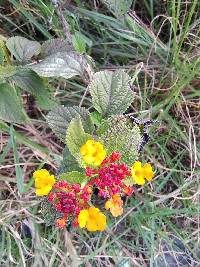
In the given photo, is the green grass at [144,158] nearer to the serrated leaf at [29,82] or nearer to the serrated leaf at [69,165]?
the serrated leaf at [29,82]

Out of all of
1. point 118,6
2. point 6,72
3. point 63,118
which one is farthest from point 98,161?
point 118,6

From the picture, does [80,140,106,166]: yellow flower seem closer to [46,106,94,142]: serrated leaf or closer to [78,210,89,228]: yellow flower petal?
[78,210,89,228]: yellow flower petal

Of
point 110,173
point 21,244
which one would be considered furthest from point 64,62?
point 21,244

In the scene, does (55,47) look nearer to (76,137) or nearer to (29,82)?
(29,82)

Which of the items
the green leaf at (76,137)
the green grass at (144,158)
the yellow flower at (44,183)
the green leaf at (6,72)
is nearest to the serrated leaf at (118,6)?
the green grass at (144,158)

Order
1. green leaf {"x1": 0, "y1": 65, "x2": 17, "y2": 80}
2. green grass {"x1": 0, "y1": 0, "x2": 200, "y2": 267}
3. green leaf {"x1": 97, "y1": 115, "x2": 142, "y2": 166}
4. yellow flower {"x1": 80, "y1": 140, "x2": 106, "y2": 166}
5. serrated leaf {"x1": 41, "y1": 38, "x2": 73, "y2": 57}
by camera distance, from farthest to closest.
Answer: green grass {"x1": 0, "y1": 0, "x2": 200, "y2": 267}
serrated leaf {"x1": 41, "y1": 38, "x2": 73, "y2": 57}
green leaf {"x1": 0, "y1": 65, "x2": 17, "y2": 80}
green leaf {"x1": 97, "y1": 115, "x2": 142, "y2": 166}
yellow flower {"x1": 80, "y1": 140, "x2": 106, "y2": 166}

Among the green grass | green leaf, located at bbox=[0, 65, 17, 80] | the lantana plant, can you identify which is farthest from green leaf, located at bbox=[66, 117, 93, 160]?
the green grass
